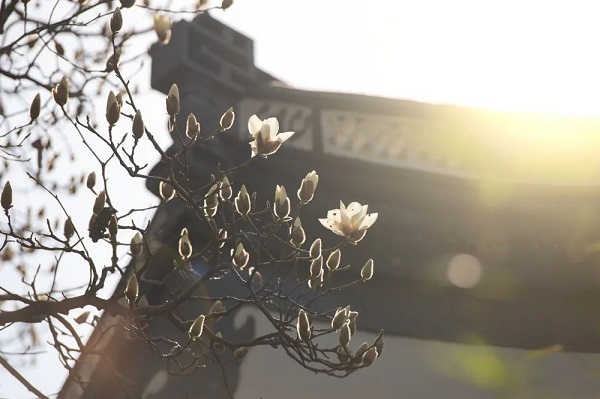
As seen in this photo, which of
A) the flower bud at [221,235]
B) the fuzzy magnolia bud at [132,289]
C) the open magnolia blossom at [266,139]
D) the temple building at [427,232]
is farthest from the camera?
the temple building at [427,232]

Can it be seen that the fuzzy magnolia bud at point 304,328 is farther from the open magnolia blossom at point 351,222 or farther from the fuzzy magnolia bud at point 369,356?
the open magnolia blossom at point 351,222

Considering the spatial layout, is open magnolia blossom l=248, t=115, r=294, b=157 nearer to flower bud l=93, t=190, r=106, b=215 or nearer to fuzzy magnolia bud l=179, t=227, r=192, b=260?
fuzzy magnolia bud l=179, t=227, r=192, b=260

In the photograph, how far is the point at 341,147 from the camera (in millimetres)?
7594

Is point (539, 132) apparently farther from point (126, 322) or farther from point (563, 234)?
point (126, 322)

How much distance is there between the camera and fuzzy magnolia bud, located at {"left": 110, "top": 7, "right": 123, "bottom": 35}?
13.0ft

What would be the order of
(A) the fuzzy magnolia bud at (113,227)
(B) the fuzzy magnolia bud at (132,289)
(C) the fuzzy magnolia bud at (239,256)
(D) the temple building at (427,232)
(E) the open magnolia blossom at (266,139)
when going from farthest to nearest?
(D) the temple building at (427,232) < (C) the fuzzy magnolia bud at (239,256) < (E) the open magnolia blossom at (266,139) < (A) the fuzzy magnolia bud at (113,227) < (B) the fuzzy magnolia bud at (132,289)

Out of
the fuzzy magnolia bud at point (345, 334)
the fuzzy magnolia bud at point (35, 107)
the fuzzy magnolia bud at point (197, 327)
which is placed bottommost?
the fuzzy magnolia bud at point (197, 327)

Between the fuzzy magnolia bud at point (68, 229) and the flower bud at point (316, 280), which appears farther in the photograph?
the flower bud at point (316, 280)

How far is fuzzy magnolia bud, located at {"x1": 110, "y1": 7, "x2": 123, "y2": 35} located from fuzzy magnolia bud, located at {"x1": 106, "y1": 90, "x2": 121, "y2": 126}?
0.48 metres

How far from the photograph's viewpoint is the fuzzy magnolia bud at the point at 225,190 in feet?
13.7

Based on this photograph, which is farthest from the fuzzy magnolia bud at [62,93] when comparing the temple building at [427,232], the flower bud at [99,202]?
the temple building at [427,232]

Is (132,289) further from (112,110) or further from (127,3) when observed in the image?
(127,3)

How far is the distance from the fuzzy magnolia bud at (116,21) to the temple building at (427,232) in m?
3.16

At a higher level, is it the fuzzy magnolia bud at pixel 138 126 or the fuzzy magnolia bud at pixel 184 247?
the fuzzy magnolia bud at pixel 138 126
